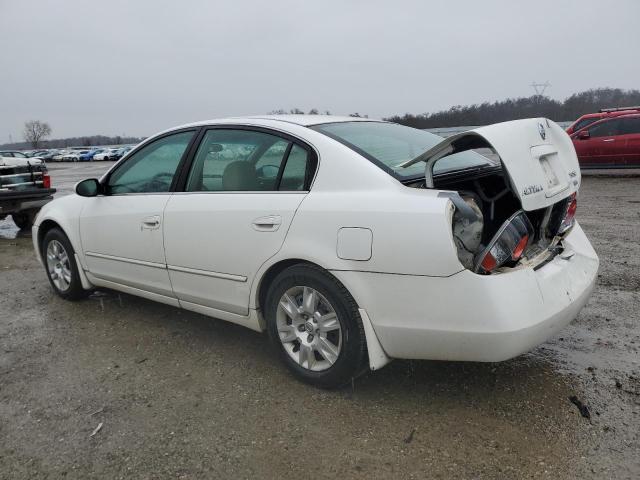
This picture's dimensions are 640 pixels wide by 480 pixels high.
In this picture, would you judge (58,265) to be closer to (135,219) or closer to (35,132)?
(135,219)

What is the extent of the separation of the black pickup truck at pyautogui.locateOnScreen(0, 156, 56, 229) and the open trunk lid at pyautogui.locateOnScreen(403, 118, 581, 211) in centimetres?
819

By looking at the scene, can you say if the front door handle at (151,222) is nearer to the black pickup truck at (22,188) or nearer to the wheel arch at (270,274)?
the wheel arch at (270,274)

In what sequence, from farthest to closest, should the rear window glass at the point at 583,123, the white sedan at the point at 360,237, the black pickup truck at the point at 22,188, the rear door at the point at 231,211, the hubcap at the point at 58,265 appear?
the rear window glass at the point at 583,123 → the black pickup truck at the point at 22,188 → the hubcap at the point at 58,265 → the rear door at the point at 231,211 → the white sedan at the point at 360,237

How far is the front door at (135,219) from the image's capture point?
12.2 ft

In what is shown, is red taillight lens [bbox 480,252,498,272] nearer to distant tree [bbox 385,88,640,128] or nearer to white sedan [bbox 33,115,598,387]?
white sedan [bbox 33,115,598,387]

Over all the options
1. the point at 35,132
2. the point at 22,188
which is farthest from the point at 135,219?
the point at 35,132

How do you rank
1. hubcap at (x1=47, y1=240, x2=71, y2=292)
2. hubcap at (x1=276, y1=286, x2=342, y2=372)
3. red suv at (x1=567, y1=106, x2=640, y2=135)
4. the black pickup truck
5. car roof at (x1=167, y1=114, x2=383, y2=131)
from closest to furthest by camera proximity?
hubcap at (x1=276, y1=286, x2=342, y2=372)
car roof at (x1=167, y1=114, x2=383, y2=131)
hubcap at (x1=47, y1=240, x2=71, y2=292)
the black pickup truck
red suv at (x1=567, y1=106, x2=640, y2=135)

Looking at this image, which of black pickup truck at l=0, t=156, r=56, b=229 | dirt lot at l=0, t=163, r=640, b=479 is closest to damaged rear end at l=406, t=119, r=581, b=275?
dirt lot at l=0, t=163, r=640, b=479

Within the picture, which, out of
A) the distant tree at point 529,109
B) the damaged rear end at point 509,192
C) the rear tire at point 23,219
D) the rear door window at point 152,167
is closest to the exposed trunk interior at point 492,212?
the damaged rear end at point 509,192

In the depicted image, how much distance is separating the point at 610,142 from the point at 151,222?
1356 centimetres

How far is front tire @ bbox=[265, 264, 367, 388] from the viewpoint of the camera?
2764 millimetres

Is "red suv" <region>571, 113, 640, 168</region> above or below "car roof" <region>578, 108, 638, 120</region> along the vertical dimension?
below

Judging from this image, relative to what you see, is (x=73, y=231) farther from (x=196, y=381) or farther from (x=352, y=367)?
(x=352, y=367)

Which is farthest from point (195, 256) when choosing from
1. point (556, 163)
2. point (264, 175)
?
point (556, 163)
